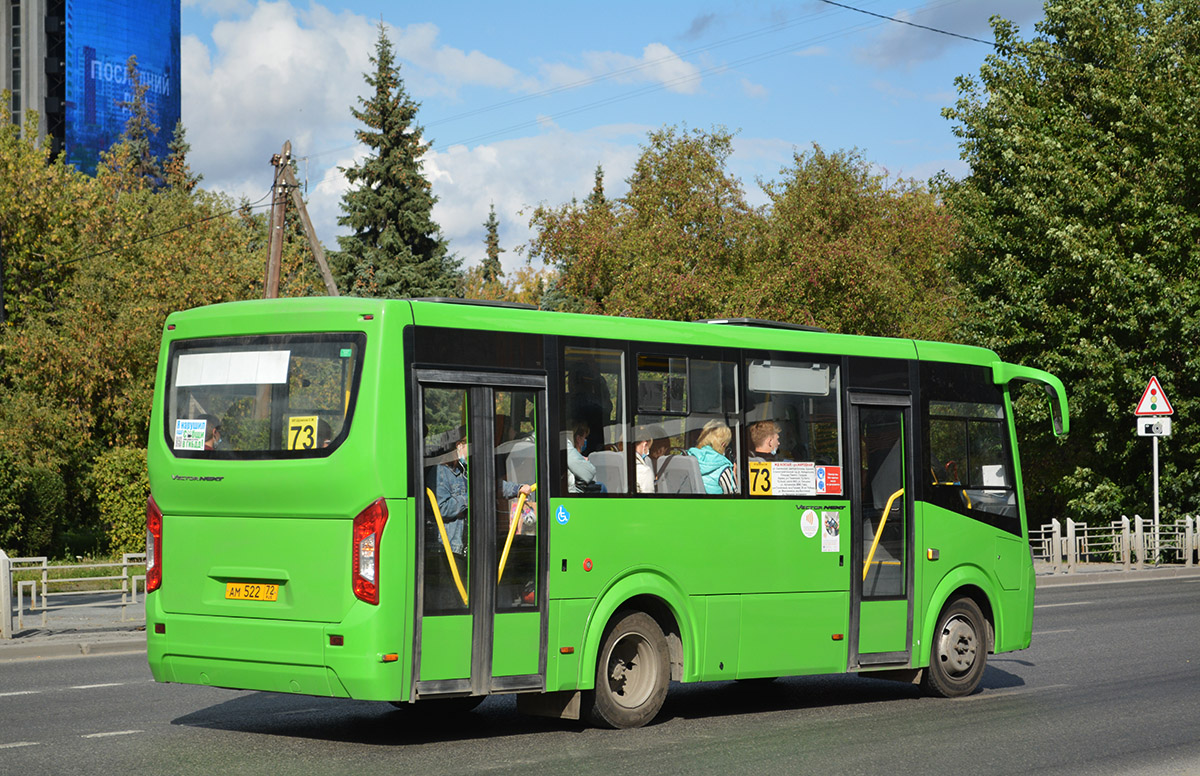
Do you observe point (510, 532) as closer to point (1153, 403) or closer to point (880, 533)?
point (880, 533)

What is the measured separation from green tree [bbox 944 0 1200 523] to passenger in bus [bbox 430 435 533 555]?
2664 centimetres

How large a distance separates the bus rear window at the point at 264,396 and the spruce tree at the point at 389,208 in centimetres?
5198

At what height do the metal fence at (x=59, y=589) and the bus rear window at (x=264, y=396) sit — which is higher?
the bus rear window at (x=264, y=396)

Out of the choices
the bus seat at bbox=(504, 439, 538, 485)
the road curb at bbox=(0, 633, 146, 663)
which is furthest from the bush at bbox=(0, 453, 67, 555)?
the bus seat at bbox=(504, 439, 538, 485)

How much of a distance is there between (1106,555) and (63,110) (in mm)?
87819

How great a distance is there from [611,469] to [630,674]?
5.05ft

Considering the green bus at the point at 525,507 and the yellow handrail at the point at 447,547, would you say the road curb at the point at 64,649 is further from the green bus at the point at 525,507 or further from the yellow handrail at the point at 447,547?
the yellow handrail at the point at 447,547

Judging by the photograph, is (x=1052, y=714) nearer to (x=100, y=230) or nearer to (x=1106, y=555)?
(x=1106, y=555)

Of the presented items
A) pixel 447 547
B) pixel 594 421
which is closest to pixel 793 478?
pixel 594 421

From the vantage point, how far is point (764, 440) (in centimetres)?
1148

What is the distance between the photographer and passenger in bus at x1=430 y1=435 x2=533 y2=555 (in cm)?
943

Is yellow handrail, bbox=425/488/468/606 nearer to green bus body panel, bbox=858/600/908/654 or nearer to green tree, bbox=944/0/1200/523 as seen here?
green bus body panel, bbox=858/600/908/654

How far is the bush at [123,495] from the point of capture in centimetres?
3488

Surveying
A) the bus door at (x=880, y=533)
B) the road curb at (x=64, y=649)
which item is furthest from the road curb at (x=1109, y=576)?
the road curb at (x=64, y=649)
